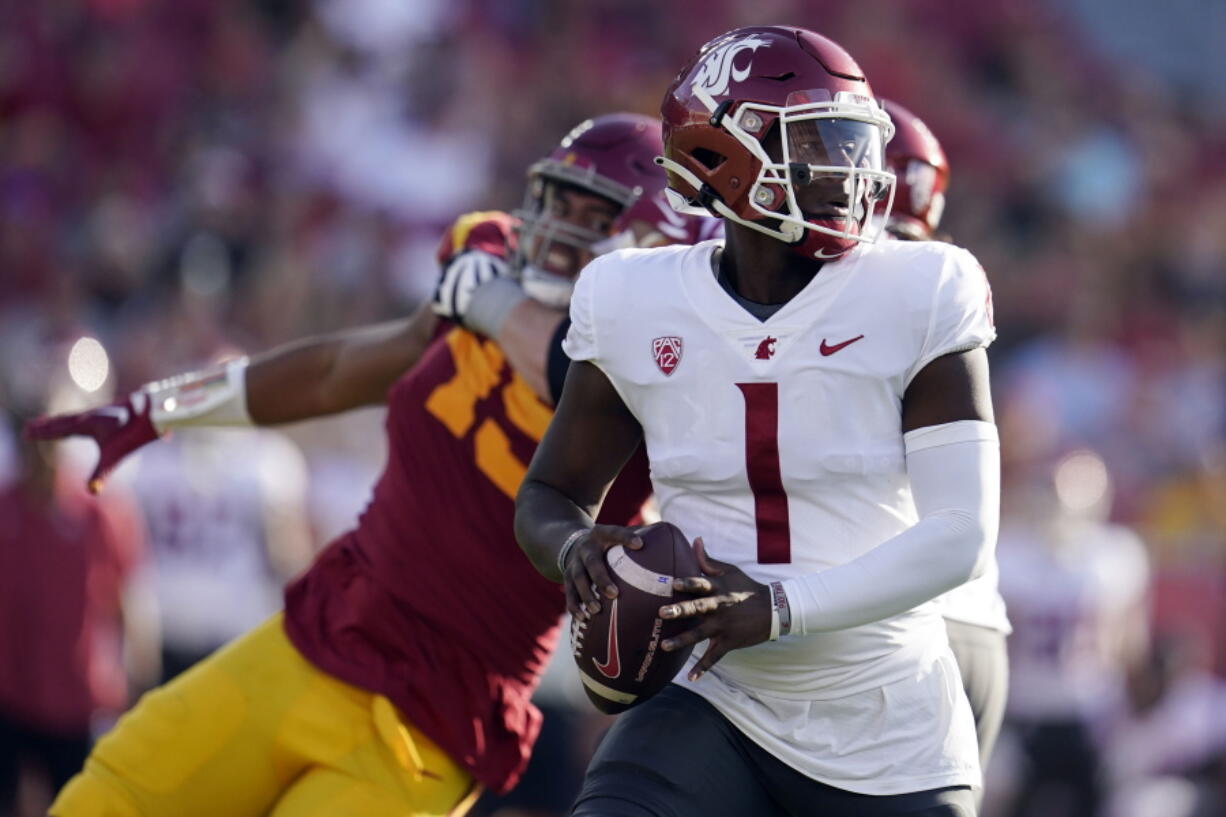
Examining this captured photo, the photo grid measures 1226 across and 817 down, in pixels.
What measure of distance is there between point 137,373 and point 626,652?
6285mm

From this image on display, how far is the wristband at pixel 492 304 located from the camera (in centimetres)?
396

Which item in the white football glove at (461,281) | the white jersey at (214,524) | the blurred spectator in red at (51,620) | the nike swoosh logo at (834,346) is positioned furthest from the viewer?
the white jersey at (214,524)

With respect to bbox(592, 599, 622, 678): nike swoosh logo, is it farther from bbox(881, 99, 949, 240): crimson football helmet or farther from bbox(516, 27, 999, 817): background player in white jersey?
bbox(881, 99, 949, 240): crimson football helmet

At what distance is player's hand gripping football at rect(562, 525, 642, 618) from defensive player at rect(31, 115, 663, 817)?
0.75 m

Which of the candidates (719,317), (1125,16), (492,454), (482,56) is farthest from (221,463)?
(1125,16)

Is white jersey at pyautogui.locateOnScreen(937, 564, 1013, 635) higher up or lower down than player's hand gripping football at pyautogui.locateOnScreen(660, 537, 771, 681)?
lower down

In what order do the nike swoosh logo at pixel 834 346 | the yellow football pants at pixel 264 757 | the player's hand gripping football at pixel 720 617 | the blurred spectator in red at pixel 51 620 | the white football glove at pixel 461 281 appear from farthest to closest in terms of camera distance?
the blurred spectator in red at pixel 51 620, the white football glove at pixel 461 281, the yellow football pants at pixel 264 757, the nike swoosh logo at pixel 834 346, the player's hand gripping football at pixel 720 617

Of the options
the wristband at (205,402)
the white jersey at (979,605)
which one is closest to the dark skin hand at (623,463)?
the white jersey at (979,605)

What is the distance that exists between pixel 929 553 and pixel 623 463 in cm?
65

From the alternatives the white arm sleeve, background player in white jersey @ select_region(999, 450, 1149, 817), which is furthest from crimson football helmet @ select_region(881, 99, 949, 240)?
background player in white jersey @ select_region(999, 450, 1149, 817)

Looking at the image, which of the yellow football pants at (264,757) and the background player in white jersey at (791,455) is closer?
the background player in white jersey at (791,455)

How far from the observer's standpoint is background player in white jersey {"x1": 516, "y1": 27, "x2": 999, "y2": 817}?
3049mm

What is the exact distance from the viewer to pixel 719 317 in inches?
127

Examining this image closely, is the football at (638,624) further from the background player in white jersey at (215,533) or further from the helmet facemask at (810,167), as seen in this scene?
the background player in white jersey at (215,533)
